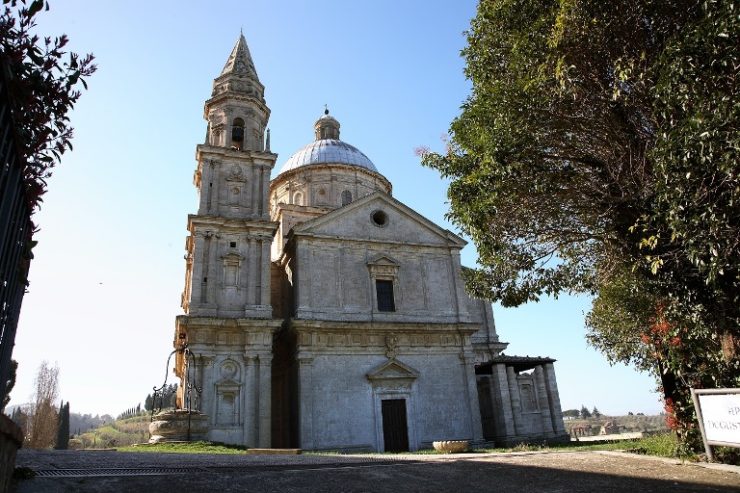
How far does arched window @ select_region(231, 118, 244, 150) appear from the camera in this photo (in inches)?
941

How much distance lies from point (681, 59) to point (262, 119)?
68.0ft

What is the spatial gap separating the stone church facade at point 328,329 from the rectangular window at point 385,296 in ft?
0.15

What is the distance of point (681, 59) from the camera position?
624 cm

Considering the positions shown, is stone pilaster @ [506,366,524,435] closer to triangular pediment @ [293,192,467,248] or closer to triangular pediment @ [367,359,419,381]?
triangular pediment @ [367,359,419,381]

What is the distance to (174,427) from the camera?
14.7 meters

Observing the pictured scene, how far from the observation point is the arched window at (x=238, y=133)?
941 inches

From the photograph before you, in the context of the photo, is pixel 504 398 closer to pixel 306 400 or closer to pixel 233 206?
pixel 306 400

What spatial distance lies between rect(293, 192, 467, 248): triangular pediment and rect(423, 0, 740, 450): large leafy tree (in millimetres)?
11739

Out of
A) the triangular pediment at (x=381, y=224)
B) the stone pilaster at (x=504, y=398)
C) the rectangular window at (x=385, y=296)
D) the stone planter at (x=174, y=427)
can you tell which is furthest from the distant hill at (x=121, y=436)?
the stone pilaster at (x=504, y=398)

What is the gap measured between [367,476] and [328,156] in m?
25.6

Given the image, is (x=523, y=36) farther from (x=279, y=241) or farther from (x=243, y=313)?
(x=279, y=241)

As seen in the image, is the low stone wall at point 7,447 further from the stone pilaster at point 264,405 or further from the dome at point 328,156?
the dome at point 328,156

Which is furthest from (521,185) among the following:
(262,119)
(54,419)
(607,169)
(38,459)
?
(54,419)

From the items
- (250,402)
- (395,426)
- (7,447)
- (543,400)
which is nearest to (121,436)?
(250,402)
